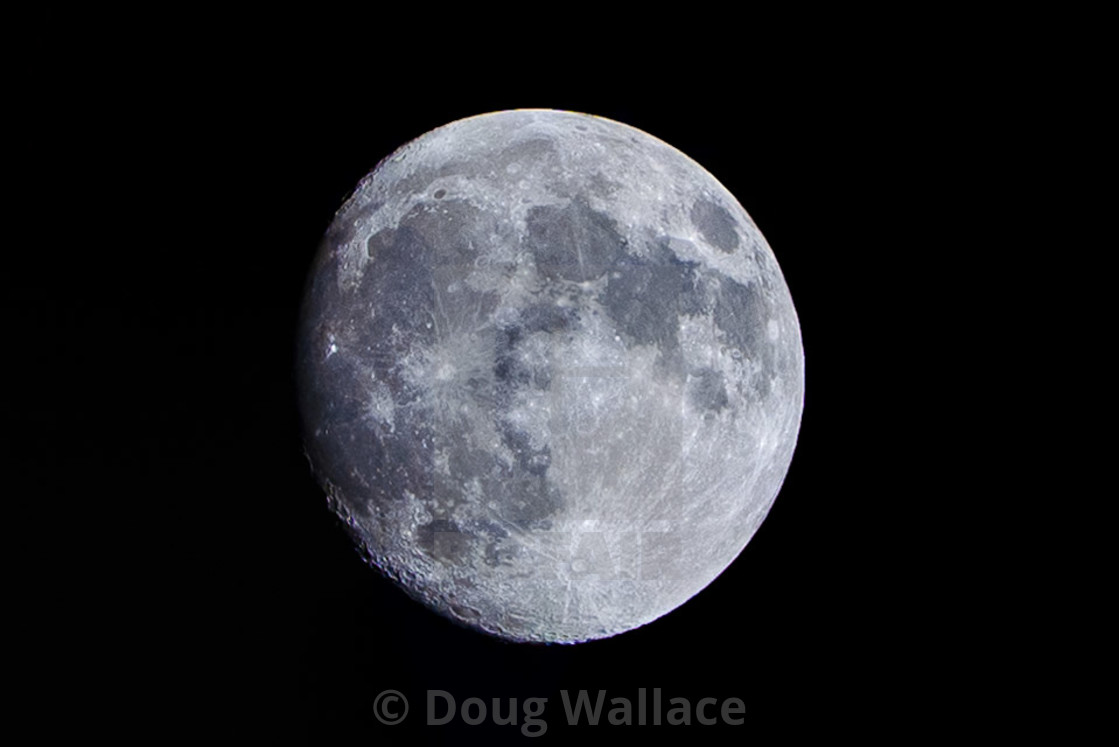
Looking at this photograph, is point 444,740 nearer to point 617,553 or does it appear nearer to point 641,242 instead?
point 617,553

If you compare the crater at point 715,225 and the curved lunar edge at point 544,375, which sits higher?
the crater at point 715,225

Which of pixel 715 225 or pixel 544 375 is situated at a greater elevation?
pixel 715 225

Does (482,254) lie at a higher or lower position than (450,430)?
higher

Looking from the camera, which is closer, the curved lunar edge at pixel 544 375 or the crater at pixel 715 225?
the curved lunar edge at pixel 544 375

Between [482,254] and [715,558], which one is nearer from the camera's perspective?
[482,254]

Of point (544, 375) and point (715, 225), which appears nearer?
point (544, 375)

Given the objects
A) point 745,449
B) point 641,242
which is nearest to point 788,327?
point 745,449

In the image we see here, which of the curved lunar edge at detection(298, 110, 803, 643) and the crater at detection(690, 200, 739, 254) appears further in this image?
the crater at detection(690, 200, 739, 254)

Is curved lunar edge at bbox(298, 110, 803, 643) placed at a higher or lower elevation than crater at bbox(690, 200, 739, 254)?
lower
